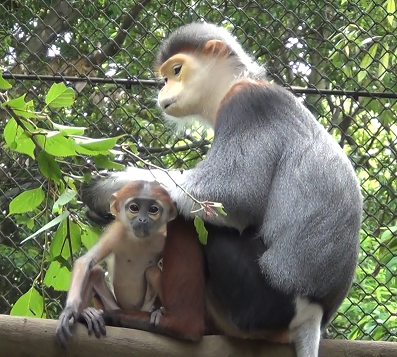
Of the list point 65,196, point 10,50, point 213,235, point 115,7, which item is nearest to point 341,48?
point 115,7

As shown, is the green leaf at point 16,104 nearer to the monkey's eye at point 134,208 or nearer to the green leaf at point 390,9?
the monkey's eye at point 134,208

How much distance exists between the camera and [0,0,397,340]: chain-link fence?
4.56 metres

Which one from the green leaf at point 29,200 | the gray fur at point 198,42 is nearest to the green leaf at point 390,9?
the gray fur at point 198,42

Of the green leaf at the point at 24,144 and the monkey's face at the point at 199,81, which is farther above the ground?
the monkey's face at the point at 199,81

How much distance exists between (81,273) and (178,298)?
34 centimetres

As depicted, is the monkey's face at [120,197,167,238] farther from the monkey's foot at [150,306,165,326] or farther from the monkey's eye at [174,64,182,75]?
the monkey's eye at [174,64,182,75]

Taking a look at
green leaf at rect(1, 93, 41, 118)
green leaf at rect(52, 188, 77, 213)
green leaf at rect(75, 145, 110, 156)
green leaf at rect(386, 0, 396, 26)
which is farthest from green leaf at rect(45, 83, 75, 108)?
green leaf at rect(386, 0, 396, 26)

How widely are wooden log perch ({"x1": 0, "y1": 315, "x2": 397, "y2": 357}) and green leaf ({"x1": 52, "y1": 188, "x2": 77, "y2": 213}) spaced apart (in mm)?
367

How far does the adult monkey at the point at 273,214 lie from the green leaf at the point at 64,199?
1.50ft

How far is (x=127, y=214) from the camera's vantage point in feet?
9.61

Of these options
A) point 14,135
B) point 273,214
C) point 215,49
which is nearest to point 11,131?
point 14,135

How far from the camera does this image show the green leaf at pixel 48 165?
241cm

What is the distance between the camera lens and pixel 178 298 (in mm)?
2795

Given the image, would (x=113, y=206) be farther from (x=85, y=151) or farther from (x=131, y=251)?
(x=85, y=151)
